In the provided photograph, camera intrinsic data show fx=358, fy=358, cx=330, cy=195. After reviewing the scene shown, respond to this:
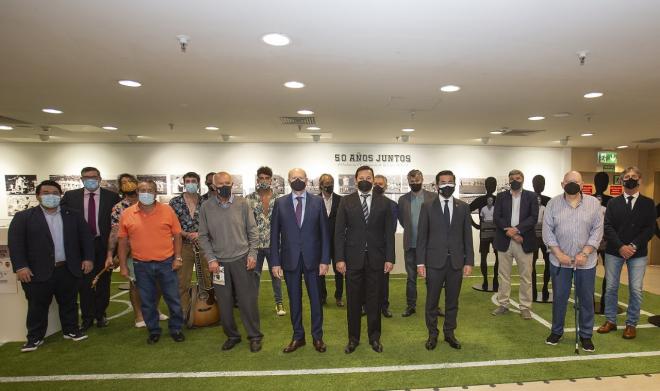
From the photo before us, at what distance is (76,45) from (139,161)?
6.44 meters

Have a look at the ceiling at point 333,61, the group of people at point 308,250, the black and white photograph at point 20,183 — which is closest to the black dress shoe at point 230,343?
the group of people at point 308,250

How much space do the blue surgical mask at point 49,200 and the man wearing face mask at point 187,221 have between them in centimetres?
109

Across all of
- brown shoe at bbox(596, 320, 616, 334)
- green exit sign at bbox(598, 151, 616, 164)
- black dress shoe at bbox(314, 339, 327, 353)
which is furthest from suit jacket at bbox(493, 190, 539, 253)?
green exit sign at bbox(598, 151, 616, 164)

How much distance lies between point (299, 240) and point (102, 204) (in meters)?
2.58

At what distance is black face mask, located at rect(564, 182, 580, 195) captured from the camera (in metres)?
3.46

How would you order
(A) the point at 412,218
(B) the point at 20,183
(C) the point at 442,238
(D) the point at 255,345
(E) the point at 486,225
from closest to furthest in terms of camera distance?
(C) the point at 442,238 < (D) the point at 255,345 < (A) the point at 412,218 < (E) the point at 486,225 < (B) the point at 20,183

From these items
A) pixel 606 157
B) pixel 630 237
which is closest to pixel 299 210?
pixel 630 237

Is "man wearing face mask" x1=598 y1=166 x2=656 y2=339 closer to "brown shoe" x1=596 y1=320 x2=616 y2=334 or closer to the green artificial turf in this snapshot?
"brown shoe" x1=596 y1=320 x2=616 y2=334

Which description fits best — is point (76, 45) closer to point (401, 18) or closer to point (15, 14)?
point (15, 14)

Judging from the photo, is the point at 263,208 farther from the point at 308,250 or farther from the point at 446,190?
the point at 446,190

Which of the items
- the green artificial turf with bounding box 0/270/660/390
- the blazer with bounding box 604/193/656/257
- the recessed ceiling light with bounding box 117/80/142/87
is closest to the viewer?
the green artificial turf with bounding box 0/270/660/390

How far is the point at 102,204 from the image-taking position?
4.25 m

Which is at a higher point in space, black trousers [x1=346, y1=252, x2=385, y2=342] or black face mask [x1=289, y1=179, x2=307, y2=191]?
black face mask [x1=289, y1=179, x2=307, y2=191]

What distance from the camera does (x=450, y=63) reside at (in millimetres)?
3211
